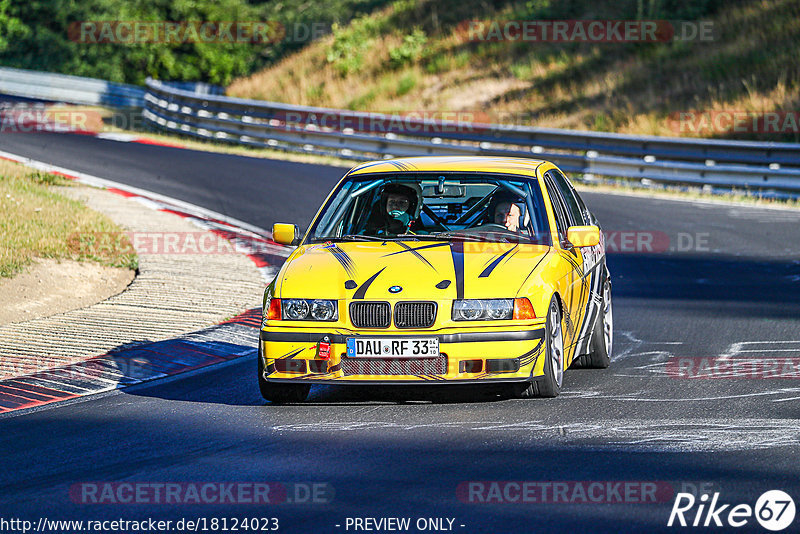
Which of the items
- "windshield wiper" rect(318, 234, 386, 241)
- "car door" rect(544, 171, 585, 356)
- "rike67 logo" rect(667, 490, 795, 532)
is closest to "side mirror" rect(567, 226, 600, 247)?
"car door" rect(544, 171, 585, 356)

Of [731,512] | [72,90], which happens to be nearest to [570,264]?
[731,512]

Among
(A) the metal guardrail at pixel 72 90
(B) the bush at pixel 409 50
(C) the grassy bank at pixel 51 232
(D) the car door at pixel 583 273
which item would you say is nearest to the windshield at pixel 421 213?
(D) the car door at pixel 583 273

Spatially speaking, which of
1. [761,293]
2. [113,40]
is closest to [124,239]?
[761,293]

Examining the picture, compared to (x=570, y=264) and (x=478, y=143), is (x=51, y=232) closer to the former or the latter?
(x=570, y=264)

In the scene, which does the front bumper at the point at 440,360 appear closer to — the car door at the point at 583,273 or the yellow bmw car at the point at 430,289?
the yellow bmw car at the point at 430,289

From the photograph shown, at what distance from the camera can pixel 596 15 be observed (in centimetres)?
4128

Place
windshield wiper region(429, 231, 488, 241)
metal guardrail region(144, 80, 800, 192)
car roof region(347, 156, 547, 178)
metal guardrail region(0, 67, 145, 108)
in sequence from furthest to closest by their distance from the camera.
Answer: metal guardrail region(0, 67, 145, 108) < metal guardrail region(144, 80, 800, 192) < car roof region(347, 156, 547, 178) < windshield wiper region(429, 231, 488, 241)

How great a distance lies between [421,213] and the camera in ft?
30.1

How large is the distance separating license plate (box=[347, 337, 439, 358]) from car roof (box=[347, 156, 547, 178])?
6.01 feet

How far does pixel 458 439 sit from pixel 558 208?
2.72 meters

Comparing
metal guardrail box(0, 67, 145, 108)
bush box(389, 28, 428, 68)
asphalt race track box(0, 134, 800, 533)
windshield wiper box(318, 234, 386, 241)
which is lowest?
asphalt race track box(0, 134, 800, 533)

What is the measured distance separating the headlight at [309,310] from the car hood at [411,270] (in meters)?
0.04

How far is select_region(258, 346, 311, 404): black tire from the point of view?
26.5 feet

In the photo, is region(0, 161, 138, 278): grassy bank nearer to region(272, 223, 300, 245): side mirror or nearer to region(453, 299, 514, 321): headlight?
region(272, 223, 300, 245): side mirror
